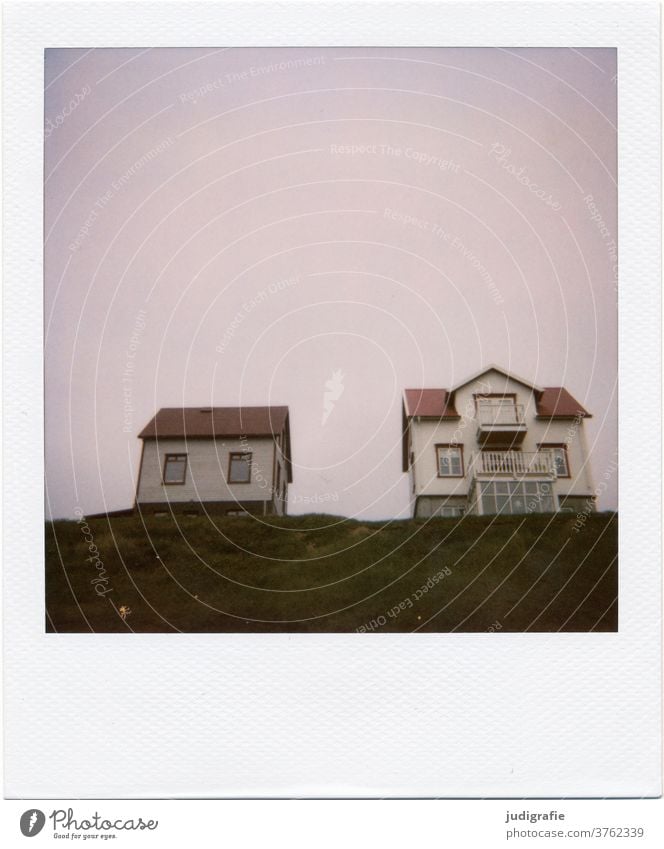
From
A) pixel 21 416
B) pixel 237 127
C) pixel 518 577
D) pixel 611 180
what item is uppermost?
pixel 237 127

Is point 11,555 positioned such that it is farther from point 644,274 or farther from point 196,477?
point 644,274

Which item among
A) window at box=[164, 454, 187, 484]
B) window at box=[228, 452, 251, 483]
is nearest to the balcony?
window at box=[228, 452, 251, 483]

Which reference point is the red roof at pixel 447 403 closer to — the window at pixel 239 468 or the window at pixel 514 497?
the window at pixel 514 497

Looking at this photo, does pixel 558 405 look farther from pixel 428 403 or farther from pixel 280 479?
pixel 280 479

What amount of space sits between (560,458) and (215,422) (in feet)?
3.55

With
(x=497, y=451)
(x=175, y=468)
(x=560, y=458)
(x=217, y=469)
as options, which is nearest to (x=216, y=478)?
(x=217, y=469)

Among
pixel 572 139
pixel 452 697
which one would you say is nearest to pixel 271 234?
pixel 572 139

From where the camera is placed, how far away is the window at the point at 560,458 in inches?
108

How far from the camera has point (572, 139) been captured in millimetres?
2768

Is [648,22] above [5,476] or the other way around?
above

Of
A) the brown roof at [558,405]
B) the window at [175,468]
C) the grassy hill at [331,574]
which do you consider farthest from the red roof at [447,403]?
the window at [175,468]

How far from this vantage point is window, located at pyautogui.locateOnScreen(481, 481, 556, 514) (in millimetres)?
2686

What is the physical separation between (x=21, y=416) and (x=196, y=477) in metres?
0.56

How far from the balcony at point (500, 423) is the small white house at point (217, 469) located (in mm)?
609
